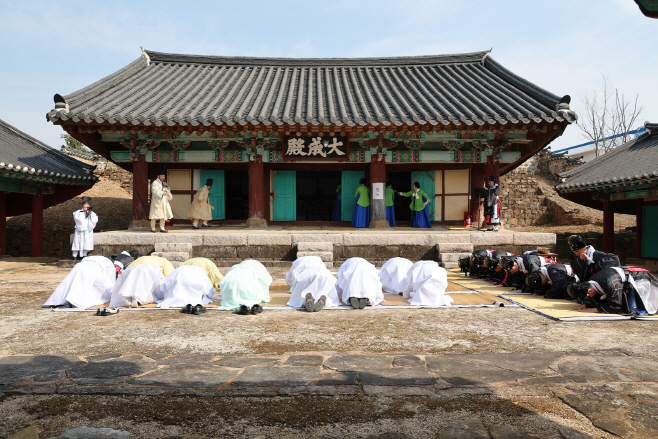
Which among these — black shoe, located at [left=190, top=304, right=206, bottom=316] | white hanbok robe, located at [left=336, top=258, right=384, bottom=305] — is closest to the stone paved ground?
black shoe, located at [left=190, top=304, right=206, bottom=316]

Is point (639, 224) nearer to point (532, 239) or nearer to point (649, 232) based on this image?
point (649, 232)

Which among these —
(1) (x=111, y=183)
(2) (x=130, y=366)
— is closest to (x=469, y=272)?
(2) (x=130, y=366)

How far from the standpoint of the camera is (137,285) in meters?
6.03

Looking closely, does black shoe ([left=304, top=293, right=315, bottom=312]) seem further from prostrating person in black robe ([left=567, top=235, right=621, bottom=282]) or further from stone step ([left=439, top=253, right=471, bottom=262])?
stone step ([left=439, top=253, right=471, bottom=262])

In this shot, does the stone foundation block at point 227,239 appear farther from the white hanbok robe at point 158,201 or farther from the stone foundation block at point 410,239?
the stone foundation block at point 410,239

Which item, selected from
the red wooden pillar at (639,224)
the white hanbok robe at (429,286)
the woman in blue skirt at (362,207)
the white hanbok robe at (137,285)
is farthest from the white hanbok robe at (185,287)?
the red wooden pillar at (639,224)

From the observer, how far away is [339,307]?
19.8 ft

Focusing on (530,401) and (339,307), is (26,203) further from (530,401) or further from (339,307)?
(530,401)

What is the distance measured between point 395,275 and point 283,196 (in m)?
6.65

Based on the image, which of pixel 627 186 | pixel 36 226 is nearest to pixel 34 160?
pixel 36 226

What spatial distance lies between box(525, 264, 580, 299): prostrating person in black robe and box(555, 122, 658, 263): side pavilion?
17.0ft

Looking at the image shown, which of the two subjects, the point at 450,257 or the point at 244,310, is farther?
the point at 450,257

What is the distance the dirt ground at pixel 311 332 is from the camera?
4.12m

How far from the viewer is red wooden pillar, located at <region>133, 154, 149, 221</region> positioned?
36.8 feet
